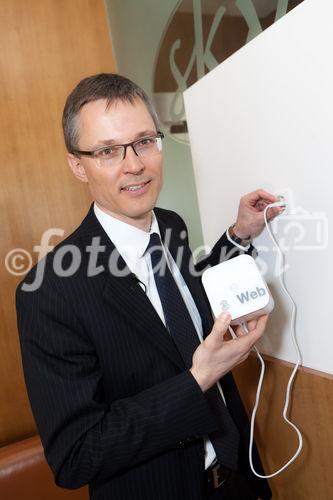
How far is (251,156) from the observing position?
96 cm

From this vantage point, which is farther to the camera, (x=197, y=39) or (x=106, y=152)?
(x=197, y=39)

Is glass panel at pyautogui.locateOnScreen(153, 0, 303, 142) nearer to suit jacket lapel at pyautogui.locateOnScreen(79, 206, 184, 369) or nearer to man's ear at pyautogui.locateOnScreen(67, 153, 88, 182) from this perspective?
man's ear at pyautogui.locateOnScreen(67, 153, 88, 182)

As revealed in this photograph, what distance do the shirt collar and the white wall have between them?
0.31 m

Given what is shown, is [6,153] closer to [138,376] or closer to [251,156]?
[251,156]

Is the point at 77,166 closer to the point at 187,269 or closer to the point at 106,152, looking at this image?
the point at 106,152

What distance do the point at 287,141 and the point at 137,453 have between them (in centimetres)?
68

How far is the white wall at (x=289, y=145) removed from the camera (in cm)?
76

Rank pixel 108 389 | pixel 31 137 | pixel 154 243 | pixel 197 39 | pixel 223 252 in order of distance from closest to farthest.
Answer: pixel 108 389
pixel 154 243
pixel 223 252
pixel 197 39
pixel 31 137

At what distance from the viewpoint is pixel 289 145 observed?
846mm

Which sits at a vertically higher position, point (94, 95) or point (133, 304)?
point (94, 95)

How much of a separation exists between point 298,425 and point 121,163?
0.72 m

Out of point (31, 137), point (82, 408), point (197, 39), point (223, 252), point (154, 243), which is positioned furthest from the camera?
point (31, 137)

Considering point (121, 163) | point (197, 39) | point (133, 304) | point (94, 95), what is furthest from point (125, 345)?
point (197, 39)

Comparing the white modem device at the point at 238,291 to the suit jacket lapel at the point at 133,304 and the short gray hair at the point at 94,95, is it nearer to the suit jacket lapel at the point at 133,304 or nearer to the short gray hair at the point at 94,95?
the suit jacket lapel at the point at 133,304
